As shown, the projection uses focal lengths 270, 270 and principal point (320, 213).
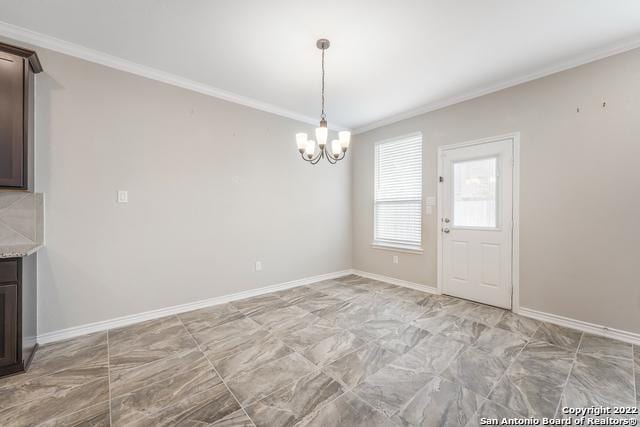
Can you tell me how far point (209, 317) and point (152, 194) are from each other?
1.52 metres

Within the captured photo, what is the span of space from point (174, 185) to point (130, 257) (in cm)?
90

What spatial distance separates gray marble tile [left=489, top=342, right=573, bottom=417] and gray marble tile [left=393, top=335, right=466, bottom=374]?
1.25 feet

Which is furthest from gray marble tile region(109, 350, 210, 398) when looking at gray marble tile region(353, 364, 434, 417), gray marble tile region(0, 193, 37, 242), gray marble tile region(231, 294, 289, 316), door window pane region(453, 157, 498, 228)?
door window pane region(453, 157, 498, 228)

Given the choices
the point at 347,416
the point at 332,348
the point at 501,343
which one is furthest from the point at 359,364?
the point at 501,343

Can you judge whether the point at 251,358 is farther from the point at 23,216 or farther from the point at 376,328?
the point at 23,216

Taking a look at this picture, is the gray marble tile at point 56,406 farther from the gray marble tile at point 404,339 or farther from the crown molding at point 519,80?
the crown molding at point 519,80

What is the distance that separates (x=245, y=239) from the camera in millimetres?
3750

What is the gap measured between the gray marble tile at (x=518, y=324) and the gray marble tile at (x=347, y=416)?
1.94 meters

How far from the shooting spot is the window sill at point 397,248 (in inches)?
164

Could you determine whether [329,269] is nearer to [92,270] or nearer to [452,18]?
[92,270]

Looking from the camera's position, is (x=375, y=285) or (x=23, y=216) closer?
(x=23, y=216)

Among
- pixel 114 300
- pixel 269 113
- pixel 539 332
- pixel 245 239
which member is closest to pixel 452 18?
pixel 269 113

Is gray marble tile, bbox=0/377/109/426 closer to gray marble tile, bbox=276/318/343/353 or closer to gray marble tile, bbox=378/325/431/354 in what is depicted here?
gray marble tile, bbox=276/318/343/353

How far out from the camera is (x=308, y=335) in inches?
104
